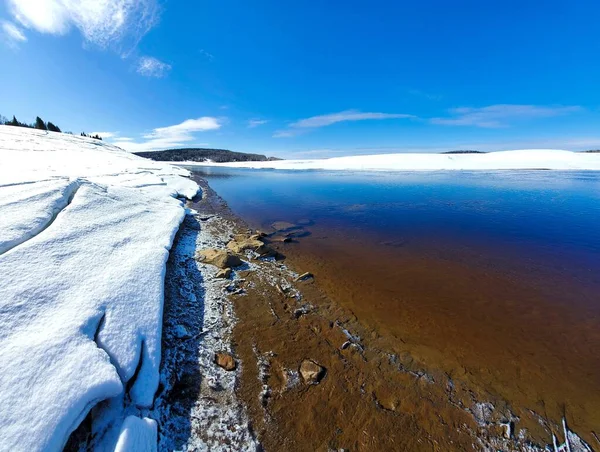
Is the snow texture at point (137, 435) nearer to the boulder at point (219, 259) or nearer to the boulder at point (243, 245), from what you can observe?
the boulder at point (219, 259)

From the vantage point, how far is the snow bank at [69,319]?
1.87 meters

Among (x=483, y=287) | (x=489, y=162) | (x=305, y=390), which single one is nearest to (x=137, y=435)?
(x=305, y=390)

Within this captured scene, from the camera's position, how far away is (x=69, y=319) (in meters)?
2.55

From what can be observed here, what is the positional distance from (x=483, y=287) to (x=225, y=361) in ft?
16.5

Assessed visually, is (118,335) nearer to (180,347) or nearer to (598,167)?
(180,347)

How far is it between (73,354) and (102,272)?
1581mm

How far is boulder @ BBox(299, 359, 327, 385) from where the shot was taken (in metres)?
2.87

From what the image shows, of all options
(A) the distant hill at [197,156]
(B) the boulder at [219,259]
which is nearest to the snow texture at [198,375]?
(B) the boulder at [219,259]

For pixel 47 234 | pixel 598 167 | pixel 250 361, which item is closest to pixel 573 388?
pixel 250 361

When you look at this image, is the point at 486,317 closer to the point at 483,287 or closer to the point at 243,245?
the point at 483,287

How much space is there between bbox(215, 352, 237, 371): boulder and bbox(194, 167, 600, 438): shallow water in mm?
2192

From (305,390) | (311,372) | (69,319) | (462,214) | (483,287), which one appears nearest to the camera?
(69,319)

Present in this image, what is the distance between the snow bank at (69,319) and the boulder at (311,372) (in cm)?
161

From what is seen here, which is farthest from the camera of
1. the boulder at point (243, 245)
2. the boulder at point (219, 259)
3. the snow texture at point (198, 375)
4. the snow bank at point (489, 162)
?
the snow bank at point (489, 162)
